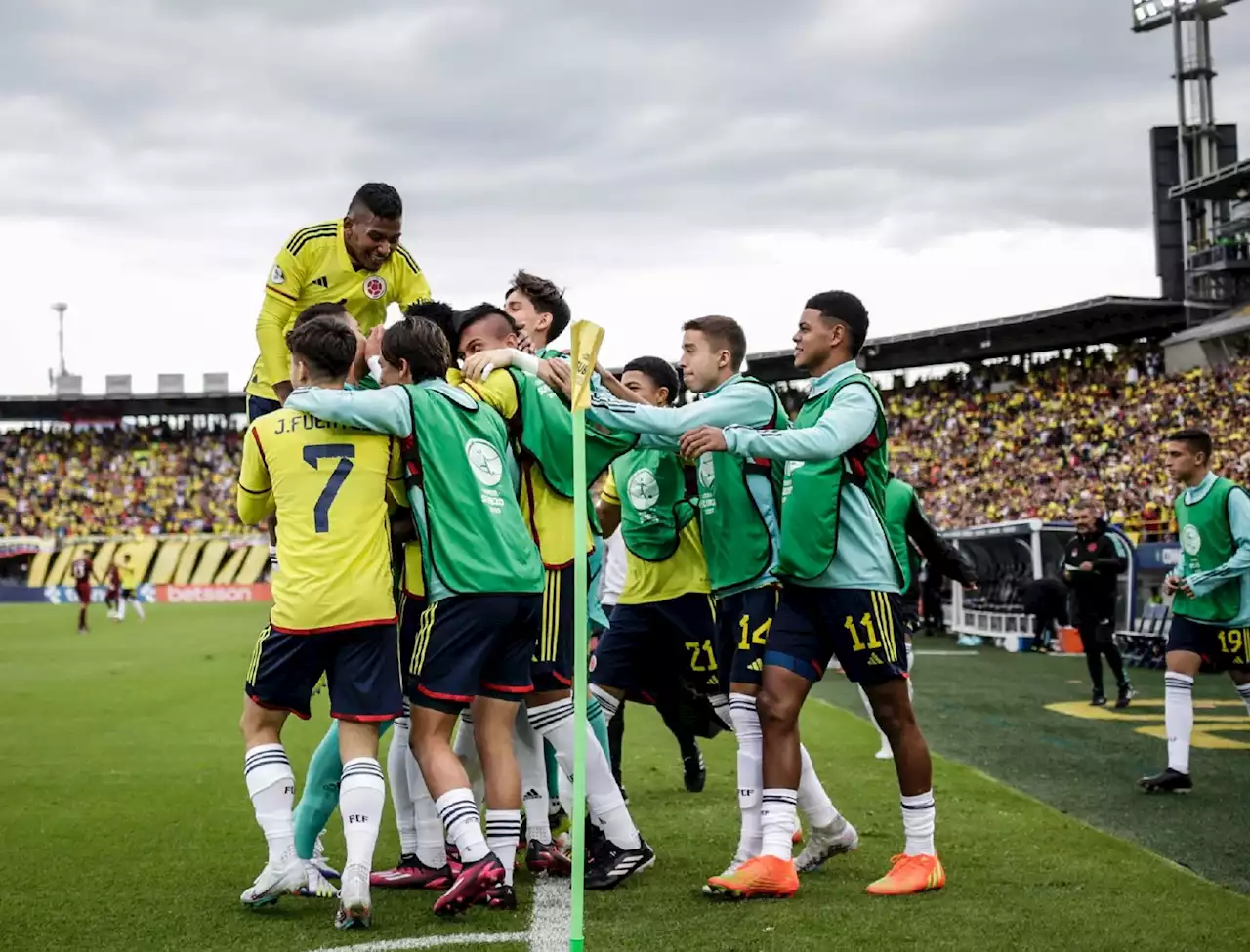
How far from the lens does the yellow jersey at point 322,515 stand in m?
4.86

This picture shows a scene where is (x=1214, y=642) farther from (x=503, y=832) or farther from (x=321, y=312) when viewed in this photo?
(x=321, y=312)

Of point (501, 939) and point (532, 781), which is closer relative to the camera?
point (501, 939)

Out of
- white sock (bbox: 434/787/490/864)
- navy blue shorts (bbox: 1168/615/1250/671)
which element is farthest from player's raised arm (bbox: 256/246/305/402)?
navy blue shorts (bbox: 1168/615/1250/671)

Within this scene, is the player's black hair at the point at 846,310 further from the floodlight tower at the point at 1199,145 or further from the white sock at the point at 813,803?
the floodlight tower at the point at 1199,145

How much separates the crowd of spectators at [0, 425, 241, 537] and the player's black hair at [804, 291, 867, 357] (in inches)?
2162

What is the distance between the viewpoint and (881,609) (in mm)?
5348

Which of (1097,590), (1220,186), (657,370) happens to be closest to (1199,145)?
(1220,186)

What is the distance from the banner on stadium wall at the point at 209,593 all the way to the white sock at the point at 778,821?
4913 centimetres

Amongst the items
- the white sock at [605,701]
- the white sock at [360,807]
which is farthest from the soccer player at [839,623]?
the white sock at [605,701]

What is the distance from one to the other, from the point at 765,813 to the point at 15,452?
210 feet

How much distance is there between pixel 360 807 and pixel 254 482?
1.24 meters

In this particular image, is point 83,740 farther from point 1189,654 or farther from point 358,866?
point 1189,654

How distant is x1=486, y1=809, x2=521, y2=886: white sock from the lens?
5137 mm

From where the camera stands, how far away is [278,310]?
6.25m
